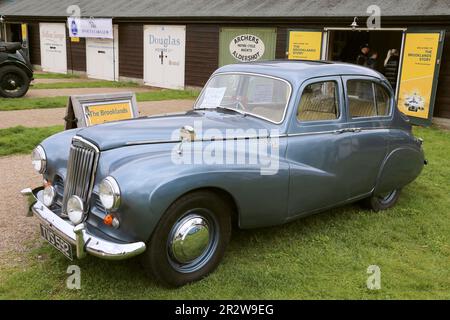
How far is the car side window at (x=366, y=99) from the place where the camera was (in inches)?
180

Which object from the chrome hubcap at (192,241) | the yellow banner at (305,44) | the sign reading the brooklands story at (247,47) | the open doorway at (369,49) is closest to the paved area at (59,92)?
the sign reading the brooklands story at (247,47)

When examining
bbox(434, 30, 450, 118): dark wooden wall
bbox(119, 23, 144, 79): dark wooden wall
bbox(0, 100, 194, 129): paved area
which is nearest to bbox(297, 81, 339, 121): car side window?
bbox(0, 100, 194, 129): paved area

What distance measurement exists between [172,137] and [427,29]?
8.66 m

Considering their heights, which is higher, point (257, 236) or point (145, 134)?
point (145, 134)

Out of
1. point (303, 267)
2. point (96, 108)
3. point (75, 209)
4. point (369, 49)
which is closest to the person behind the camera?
point (75, 209)

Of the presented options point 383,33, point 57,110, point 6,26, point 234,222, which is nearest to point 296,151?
point 234,222

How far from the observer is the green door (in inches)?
536

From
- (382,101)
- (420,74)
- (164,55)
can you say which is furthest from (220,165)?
(164,55)

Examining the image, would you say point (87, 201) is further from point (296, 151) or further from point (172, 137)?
point (296, 151)

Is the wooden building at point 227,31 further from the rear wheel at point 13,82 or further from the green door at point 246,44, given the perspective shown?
the rear wheel at point 13,82

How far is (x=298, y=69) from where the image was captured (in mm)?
4281

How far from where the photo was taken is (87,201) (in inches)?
132

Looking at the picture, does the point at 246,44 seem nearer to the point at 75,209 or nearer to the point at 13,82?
the point at 13,82

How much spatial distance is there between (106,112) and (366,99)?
3425mm
